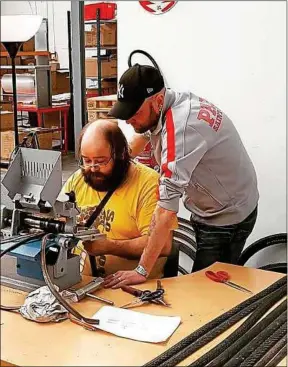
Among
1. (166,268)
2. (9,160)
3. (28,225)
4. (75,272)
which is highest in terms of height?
(9,160)

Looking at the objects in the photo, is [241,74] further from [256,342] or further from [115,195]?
[256,342]

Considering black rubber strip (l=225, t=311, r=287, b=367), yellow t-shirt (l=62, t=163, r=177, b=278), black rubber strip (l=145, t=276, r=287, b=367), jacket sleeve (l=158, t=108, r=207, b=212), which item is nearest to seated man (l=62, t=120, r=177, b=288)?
yellow t-shirt (l=62, t=163, r=177, b=278)

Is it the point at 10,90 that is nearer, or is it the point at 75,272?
the point at 10,90

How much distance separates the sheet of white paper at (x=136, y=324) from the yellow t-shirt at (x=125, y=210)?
1.11ft

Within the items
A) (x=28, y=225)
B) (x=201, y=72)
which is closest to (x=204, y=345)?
(x=28, y=225)

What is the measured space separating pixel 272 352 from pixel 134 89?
820 mm

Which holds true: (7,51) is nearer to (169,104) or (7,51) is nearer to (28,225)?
(28,225)

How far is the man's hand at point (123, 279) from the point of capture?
1354 mm

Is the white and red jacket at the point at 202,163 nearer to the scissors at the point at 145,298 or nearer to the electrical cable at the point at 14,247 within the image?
the scissors at the point at 145,298

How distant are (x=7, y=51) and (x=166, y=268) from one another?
3.22ft

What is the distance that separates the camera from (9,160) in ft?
3.26

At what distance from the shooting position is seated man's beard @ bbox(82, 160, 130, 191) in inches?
62.9

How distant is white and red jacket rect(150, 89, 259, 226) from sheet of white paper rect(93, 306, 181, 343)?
0.36 metres

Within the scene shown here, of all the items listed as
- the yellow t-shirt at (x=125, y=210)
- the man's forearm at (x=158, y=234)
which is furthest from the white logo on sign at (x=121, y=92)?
the man's forearm at (x=158, y=234)
